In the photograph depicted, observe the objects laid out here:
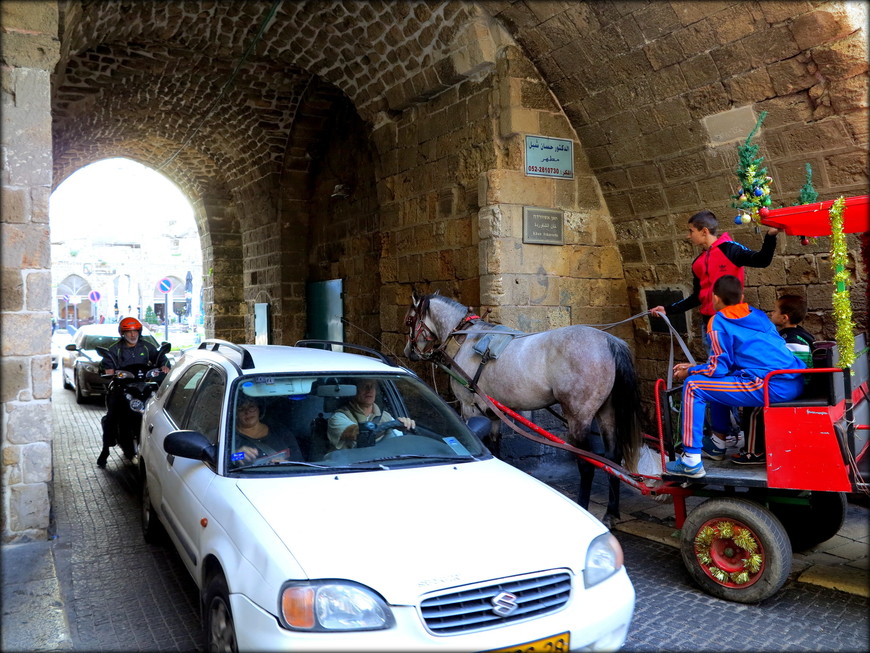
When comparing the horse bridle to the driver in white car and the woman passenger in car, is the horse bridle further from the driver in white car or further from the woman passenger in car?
the woman passenger in car

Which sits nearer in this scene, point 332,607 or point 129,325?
point 332,607

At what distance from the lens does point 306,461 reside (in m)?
3.55

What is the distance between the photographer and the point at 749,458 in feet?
13.8

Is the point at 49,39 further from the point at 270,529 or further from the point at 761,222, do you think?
the point at 761,222

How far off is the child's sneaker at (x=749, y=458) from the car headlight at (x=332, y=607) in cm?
270

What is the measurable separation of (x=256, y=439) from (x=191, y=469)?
50 centimetres

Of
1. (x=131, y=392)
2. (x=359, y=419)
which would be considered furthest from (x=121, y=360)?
(x=359, y=419)

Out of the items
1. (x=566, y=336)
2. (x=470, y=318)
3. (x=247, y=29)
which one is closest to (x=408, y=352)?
(x=470, y=318)

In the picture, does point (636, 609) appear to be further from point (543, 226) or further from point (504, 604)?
point (543, 226)

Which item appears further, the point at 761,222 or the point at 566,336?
the point at 566,336

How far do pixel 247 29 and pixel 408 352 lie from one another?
5.33 m

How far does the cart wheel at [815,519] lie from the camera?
175 inches

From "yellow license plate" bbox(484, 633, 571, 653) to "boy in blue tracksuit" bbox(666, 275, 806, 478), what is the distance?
1.77 metres

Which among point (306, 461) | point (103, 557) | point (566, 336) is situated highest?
point (566, 336)
